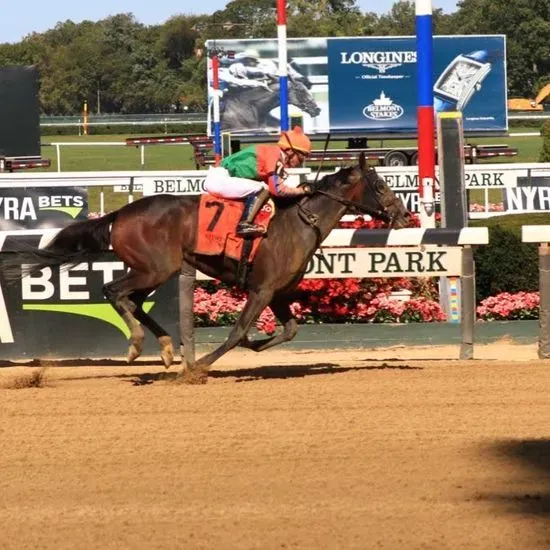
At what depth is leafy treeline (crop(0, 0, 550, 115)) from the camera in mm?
77500

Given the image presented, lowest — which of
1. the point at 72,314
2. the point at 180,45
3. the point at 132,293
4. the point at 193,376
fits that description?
the point at 193,376

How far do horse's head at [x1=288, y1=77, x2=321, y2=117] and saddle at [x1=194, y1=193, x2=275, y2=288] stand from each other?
27.8m

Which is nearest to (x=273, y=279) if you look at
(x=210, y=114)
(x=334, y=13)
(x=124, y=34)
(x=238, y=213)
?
(x=238, y=213)

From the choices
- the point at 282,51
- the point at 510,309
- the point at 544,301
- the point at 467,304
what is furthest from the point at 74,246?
the point at 282,51

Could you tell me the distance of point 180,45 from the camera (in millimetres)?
100938

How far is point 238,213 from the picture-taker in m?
8.97

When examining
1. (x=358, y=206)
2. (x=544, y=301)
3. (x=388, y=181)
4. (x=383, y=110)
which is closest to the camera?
(x=358, y=206)

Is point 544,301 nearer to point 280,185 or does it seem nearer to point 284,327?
point 284,327

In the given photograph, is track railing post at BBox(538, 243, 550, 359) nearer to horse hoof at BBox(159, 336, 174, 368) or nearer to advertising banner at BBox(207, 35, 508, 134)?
horse hoof at BBox(159, 336, 174, 368)

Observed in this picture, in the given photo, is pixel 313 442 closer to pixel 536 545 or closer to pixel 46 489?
pixel 46 489

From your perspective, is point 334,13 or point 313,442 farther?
point 334,13

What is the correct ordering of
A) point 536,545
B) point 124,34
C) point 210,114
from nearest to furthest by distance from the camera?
point 536,545, point 210,114, point 124,34

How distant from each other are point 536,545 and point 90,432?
2965mm

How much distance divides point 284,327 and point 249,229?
0.79 meters
